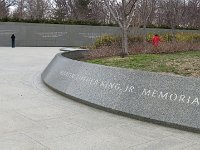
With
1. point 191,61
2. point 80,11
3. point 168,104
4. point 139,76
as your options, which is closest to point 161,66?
point 191,61

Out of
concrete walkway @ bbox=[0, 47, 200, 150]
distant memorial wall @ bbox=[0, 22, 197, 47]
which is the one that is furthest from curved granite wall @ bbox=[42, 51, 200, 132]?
distant memorial wall @ bbox=[0, 22, 197, 47]

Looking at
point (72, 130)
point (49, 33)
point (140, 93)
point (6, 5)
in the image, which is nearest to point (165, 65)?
point (140, 93)

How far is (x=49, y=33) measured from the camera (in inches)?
1236

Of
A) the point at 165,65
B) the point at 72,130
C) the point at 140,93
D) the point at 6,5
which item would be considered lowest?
the point at 72,130

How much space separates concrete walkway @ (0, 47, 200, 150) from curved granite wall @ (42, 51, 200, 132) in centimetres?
18

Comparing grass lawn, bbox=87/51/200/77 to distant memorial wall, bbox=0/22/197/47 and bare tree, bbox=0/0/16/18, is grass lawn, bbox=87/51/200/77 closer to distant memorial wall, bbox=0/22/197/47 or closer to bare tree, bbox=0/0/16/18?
distant memorial wall, bbox=0/22/197/47

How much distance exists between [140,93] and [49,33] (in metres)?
25.8

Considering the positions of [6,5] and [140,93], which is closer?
[140,93]

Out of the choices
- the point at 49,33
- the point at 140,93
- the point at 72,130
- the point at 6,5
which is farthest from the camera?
the point at 6,5

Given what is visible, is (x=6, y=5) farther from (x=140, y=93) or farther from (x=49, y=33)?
(x=140, y=93)

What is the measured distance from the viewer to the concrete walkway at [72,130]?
4.94 meters

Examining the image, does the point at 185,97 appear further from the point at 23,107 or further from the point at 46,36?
the point at 46,36

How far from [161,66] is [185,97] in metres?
2.86

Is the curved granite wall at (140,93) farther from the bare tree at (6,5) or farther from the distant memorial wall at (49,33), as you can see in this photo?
the bare tree at (6,5)
